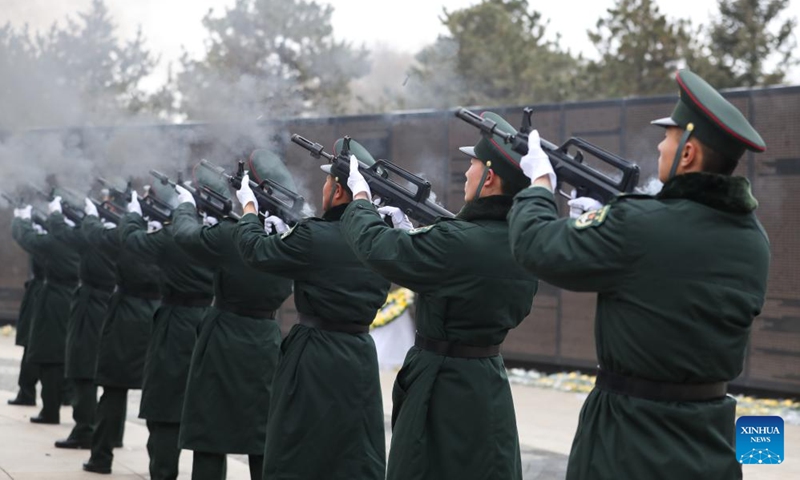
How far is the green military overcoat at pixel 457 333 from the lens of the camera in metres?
4.43

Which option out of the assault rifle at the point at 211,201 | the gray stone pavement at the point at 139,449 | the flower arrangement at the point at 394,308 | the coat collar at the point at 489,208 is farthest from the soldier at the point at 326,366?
the flower arrangement at the point at 394,308

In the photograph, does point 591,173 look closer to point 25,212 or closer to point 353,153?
point 353,153

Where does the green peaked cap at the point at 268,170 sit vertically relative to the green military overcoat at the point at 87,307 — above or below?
above

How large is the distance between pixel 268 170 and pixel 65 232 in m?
3.38

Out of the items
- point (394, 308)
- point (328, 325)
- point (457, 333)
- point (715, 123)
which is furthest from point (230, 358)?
point (394, 308)

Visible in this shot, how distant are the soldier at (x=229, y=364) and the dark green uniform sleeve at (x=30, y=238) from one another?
3940 mm

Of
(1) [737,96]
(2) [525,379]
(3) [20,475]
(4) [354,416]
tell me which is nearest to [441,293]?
(4) [354,416]

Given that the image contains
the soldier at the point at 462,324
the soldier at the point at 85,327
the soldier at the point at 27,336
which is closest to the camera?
the soldier at the point at 462,324

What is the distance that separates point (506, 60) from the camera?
2508cm

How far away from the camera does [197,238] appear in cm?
642

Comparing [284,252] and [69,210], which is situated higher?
[69,210]

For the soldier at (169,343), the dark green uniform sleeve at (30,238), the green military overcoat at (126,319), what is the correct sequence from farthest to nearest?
the dark green uniform sleeve at (30,238) → the green military overcoat at (126,319) → the soldier at (169,343)

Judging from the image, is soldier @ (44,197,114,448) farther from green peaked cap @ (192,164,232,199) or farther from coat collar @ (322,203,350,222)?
coat collar @ (322,203,350,222)

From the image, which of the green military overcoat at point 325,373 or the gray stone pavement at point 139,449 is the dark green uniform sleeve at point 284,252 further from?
the gray stone pavement at point 139,449
